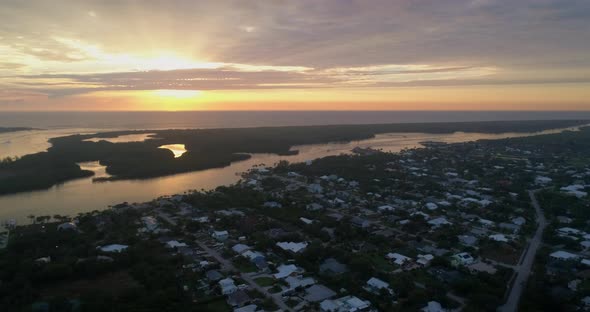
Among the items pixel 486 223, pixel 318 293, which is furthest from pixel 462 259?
pixel 318 293

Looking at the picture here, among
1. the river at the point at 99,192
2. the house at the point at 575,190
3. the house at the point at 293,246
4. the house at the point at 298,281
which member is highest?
the house at the point at 575,190

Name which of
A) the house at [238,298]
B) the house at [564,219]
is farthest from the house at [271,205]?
the house at [564,219]

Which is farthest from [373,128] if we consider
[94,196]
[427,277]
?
[427,277]

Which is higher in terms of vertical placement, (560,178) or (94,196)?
(560,178)

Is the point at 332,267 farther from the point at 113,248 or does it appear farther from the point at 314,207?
the point at 113,248

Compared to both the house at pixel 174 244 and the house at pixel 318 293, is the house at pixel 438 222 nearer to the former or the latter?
the house at pixel 318 293

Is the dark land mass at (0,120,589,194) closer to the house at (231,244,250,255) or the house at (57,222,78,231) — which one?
the house at (57,222,78,231)

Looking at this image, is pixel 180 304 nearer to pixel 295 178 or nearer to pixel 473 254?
pixel 473 254
